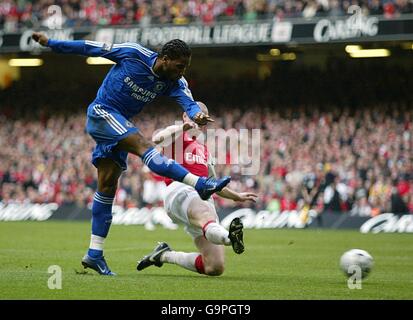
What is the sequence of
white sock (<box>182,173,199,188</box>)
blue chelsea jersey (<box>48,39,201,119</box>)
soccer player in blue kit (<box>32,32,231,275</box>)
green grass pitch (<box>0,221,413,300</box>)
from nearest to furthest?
green grass pitch (<box>0,221,413,300</box>) → white sock (<box>182,173,199,188</box>) → soccer player in blue kit (<box>32,32,231,275</box>) → blue chelsea jersey (<box>48,39,201,119</box>)

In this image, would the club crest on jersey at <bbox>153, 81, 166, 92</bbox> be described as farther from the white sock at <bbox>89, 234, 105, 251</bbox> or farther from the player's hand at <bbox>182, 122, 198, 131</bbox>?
the white sock at <bbox>89, 234, 105, 251</bbox>

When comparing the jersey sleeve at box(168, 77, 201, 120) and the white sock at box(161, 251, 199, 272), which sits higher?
the jersey sleeve at box(168, 77, 201, 120)

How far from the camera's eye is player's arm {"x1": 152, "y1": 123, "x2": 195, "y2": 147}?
10234mm

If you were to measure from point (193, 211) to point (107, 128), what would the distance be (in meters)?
1.43

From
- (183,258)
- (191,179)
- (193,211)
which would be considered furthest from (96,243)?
(191,179)

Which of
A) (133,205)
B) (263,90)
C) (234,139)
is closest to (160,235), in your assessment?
(133,205)

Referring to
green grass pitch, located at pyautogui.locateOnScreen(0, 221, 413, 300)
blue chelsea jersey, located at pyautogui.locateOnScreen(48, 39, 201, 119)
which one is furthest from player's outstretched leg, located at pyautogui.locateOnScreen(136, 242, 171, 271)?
blue chelsea jersey, located at pyautogui.locateOnScreen(48, 39, 201, 119)

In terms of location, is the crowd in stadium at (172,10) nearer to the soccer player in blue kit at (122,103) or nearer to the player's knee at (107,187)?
the soccer player in blue kit at (122,103)

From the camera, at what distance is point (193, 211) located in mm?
10289

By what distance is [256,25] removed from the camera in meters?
29.0

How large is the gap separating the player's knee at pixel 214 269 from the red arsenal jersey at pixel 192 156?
1.13 meters

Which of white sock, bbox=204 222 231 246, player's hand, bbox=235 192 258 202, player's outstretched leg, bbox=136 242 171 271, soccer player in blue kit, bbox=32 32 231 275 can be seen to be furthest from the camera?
player's outstretched leg, bbox=136 242 171 271

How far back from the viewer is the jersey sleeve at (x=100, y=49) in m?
9.78

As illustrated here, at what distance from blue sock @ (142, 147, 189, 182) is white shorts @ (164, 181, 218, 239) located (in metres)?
1.11
